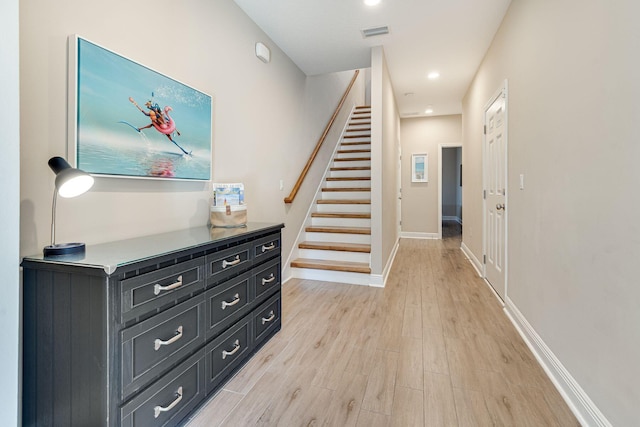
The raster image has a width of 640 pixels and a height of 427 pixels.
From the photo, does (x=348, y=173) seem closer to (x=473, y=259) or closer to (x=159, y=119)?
(x=473, y=259)

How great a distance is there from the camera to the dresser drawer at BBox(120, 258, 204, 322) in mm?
1148

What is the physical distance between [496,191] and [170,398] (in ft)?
10.8

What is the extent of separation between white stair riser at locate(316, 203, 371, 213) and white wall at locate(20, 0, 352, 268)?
0.93 meters

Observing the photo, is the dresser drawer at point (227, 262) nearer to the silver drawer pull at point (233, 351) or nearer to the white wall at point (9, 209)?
Result: the silver drawer pull at point (233, 351)

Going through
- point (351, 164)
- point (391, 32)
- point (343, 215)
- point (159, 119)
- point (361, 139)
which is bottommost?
point (343, 215)

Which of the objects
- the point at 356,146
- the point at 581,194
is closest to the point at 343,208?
the point at 356,146

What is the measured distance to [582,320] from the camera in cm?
151

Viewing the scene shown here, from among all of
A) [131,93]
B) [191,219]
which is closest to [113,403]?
[191,219]

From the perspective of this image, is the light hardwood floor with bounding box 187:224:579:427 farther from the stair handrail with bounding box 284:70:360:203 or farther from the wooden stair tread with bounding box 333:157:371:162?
the wooden stair tread with bounding box 333:157:371:162

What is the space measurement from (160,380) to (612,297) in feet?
6.27

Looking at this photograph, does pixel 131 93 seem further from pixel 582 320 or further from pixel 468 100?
pixel 468 100

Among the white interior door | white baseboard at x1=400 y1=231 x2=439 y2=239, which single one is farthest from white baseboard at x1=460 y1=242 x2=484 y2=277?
white baseboard at x1=400 y1=231 x2=439 y2=239

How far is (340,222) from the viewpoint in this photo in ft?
14.6

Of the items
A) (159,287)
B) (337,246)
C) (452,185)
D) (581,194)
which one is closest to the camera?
(159,287)
